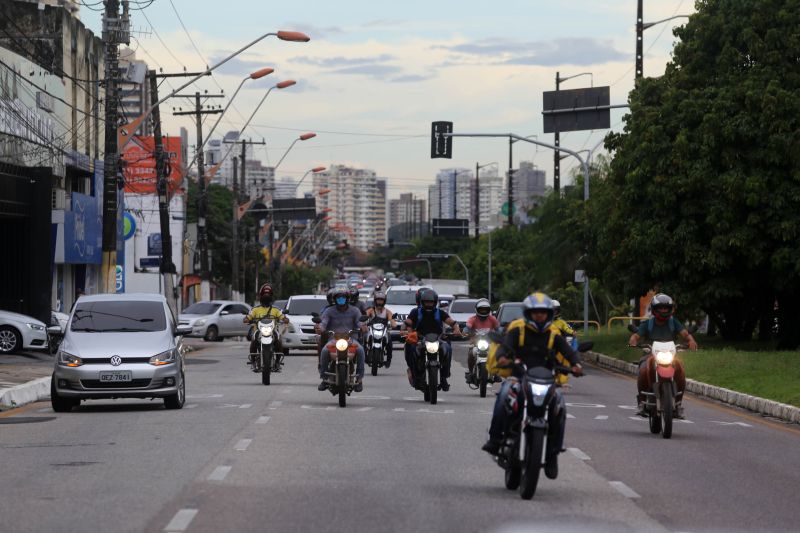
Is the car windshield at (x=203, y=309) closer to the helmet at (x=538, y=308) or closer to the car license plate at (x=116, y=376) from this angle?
the car license plate at (x=116, y=376)

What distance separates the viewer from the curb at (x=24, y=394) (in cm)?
2366

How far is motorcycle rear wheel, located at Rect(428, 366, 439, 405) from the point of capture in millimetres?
22406

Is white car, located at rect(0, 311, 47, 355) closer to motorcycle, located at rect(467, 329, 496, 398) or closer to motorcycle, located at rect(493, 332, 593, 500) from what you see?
motorcycle, located at rect(467, 329, 496, 398)

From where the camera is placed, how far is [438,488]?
Result: 12.4m

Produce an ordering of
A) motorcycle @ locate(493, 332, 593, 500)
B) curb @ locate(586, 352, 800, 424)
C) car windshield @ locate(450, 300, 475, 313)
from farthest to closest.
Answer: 1. car windshield @ locate(450, 300, 475, 313)
2. curb @ locate(586, 352, 800, 424)
3. motorcycle @ locate(493, 332, 593, 500)

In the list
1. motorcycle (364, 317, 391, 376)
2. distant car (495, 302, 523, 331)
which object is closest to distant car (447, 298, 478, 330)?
distant car (495, 302, 523, 331)

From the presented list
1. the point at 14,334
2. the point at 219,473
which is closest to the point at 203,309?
the point at 14,334

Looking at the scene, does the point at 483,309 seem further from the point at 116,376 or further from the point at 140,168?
the point at 140,168

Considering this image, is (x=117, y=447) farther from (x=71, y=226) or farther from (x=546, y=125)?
(x=71, y=226)

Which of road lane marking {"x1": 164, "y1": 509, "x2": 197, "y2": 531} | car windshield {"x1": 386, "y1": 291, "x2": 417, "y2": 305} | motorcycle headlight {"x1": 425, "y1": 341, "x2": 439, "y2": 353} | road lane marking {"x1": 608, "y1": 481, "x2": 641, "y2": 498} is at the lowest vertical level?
road lane marking {"x1": 608, "y1": 481, "x2": 641, "y2": 498}

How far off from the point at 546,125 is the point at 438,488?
131ft

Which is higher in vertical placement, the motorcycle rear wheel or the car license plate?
the car license plate

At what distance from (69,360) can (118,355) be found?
688mm

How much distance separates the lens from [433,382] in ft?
74.1
